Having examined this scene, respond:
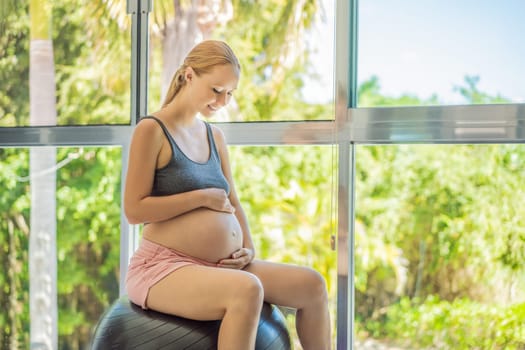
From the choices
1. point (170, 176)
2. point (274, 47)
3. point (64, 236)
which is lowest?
point (64, 236)

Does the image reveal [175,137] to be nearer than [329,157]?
Yes

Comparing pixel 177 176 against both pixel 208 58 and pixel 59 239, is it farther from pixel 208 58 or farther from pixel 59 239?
pixel 59 239

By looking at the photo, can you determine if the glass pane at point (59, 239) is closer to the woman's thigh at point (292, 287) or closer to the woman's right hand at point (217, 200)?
A: the woman's right hand at point (217, 200)

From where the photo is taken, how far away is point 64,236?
289cm

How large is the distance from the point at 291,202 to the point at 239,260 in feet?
1.87

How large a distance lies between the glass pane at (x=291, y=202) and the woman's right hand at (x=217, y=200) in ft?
1.57

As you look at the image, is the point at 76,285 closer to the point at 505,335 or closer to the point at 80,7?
the point at 80,7

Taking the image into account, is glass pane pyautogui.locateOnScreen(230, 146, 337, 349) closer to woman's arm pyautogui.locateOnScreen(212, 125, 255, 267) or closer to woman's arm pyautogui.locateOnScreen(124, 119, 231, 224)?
woman's arm pyautogui.locateOnScreen(212, 125, 255, 267)

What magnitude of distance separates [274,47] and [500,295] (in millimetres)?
1158

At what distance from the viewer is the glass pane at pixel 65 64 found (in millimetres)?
2729

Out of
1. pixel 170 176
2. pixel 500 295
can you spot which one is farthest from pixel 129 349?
pixel 500 295

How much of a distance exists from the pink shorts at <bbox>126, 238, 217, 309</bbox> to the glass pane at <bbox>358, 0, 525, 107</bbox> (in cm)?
87

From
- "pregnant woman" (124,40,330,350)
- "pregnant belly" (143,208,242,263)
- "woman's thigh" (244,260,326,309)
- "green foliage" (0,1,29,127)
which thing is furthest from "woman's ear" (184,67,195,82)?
"green foliage" (0,1,29,127)

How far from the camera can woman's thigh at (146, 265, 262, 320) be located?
1.74 metres
